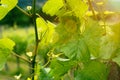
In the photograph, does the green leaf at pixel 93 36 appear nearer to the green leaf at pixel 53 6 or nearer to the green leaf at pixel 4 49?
the green leaf at pixel 53 6

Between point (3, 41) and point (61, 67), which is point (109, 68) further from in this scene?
point (3, 41)

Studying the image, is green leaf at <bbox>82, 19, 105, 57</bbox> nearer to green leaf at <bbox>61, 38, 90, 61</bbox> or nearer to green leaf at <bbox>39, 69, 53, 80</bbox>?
green leaf at <bbox>61, 38, 90, 61</bbox>

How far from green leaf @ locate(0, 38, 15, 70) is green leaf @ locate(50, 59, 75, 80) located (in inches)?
4.0

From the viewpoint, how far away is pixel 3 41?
701mm

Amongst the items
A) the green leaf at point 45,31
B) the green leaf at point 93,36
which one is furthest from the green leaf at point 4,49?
the green leaf at point 93,36

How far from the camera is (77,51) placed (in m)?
0.58

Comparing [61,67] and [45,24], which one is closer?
[61,67]

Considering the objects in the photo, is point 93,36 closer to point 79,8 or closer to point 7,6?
point 79,8

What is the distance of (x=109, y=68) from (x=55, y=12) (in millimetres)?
121

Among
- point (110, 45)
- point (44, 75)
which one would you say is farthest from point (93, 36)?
point (44, 75)

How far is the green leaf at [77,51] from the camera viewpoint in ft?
1.90

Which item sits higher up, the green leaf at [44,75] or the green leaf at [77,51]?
the green leaf at [77,51]

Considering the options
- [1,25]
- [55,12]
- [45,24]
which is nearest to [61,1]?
[55,12]

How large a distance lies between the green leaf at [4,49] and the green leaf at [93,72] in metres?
0.15
